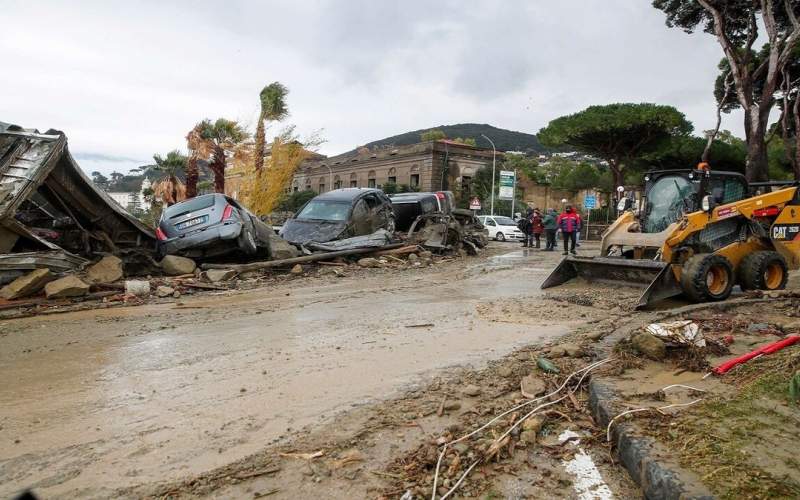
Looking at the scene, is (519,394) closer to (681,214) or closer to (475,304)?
(475,304)

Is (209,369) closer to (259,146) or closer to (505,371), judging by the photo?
(505,371)

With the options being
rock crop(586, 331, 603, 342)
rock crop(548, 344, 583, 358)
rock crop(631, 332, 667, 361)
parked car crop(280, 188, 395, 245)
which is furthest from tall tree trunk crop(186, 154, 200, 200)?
rock crop(631, 332, 667, 361)

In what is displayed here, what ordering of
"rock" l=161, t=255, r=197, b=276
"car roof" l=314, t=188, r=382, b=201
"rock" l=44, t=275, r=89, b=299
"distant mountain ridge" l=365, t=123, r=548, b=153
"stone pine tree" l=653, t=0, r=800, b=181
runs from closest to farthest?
"rock" l=44, t=275, r=89, b=299 < "rock" l=161, t=255, r=197, b=276 < "car roof" l=314, t=188, r=382, b=201 < "stone pine tree" l=653, t=0, r=800, b=181 < "distant mountain ridge" l=365, t=123, r=548, b=153

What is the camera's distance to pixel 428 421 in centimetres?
355

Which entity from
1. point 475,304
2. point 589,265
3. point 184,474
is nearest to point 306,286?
point 475,304

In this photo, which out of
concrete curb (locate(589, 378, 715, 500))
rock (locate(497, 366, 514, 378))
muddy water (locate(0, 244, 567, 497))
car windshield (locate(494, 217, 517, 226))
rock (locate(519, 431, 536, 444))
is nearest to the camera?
concrete curb (locate(589, 378, 715, 500))

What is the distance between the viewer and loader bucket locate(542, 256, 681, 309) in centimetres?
779

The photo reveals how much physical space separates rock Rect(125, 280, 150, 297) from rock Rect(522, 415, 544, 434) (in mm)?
6996

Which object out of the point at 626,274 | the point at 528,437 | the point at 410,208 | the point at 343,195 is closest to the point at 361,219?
→ the point at 343,195

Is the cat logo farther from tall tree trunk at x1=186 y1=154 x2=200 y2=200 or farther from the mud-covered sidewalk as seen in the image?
tall tree trunk at x1=186 y1=154 x2=200 y2=200

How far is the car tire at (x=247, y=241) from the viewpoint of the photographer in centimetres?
1093

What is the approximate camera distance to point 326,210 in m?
13.9

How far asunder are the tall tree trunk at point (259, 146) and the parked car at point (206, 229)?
16664 millimetres

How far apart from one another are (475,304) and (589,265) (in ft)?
8.45
